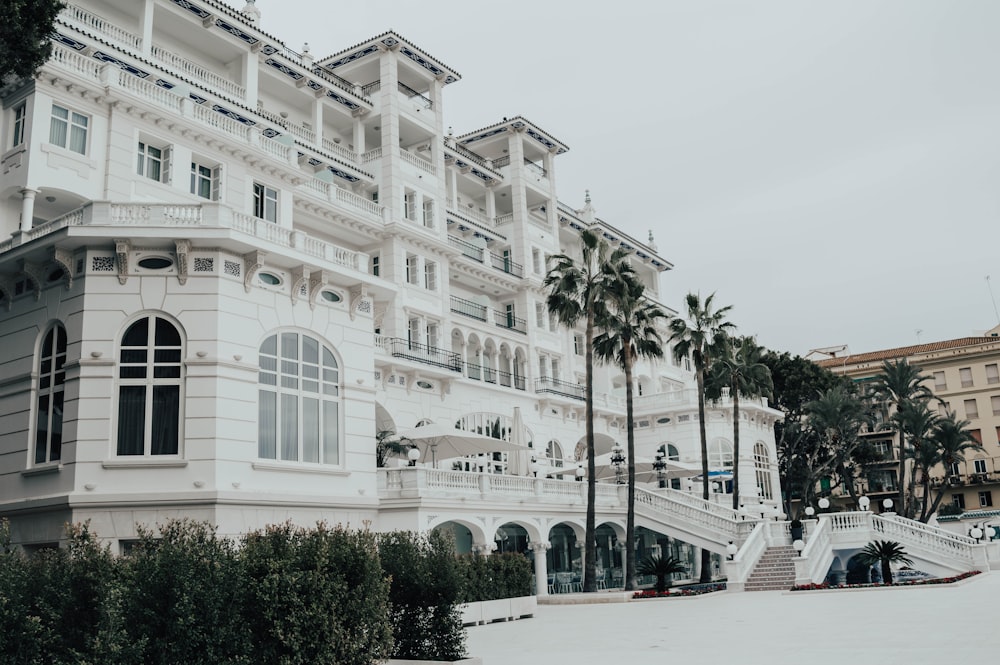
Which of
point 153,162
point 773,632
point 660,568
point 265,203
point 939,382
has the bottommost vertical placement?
point 773,632

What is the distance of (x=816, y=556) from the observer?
109ft

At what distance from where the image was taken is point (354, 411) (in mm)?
24453

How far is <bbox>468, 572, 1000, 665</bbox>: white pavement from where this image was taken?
46.1ft

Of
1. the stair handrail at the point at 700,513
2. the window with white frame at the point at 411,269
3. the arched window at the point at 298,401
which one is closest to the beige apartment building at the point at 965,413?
the stair handrail at the point at 700,513

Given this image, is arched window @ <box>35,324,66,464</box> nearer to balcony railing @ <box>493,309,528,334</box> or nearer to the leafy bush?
the leafy bush

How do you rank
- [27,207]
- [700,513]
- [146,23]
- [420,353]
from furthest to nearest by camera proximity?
[420,353] < [700,513] < [146,23] < [27,207]

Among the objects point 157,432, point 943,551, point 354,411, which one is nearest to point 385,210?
point 354,411

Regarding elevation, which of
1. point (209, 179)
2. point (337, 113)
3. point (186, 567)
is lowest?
point (186, 567)

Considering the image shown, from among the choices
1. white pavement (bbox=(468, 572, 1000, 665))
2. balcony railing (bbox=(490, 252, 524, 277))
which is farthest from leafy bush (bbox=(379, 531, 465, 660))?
balcony railing (bbox=(490, 252, 524, 277))

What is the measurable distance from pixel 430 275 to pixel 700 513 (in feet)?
53.5

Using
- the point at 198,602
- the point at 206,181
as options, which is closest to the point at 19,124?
the point at 206,181

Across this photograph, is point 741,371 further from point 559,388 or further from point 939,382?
point 939,382

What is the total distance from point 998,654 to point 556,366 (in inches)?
1523

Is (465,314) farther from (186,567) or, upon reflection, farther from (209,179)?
(186,567)
